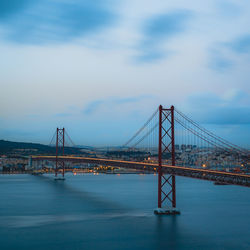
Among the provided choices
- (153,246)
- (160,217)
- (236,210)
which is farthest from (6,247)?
(236,210)

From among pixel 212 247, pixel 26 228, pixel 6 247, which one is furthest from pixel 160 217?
pixel 6 247

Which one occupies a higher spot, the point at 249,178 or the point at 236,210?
the point at 249,178

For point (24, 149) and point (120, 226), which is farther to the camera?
point (24, 149)

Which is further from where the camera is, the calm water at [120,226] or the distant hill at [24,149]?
the distant hill at [24,149]

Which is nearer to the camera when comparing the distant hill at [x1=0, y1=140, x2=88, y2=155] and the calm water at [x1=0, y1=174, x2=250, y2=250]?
the calm water at [x1=0, y1=174, x2=250, y2=250]

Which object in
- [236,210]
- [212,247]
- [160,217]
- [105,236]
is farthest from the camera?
[236,210]

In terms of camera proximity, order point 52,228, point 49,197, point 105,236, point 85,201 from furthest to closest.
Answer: point 49,197
point 85,201
point 52,228
point 105,236

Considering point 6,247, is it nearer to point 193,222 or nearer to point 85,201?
point 193,222

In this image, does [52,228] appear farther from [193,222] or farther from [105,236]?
[193,222]

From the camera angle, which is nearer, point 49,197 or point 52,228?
point 52,228
